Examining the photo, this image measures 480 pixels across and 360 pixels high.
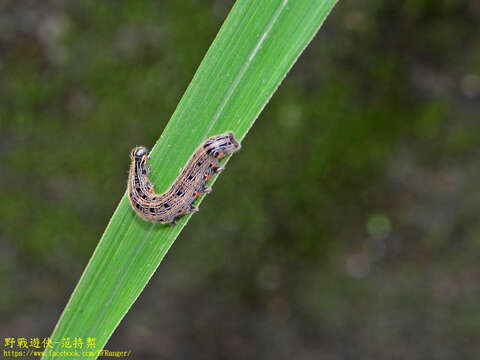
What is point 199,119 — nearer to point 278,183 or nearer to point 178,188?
point 178,188

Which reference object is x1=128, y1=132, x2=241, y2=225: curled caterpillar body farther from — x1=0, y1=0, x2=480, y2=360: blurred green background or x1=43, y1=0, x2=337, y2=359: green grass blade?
x1=0, y1=0, x2=480, y2=360: blurred green background

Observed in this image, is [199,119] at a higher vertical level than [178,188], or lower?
higher

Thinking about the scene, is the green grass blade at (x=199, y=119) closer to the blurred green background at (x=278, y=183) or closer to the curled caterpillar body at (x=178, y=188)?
the curled caterpillar body at (x=178, y=188)

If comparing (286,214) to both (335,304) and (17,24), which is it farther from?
(17,24)

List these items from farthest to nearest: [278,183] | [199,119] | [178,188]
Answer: [278,183] < [178,188] < [199,119]

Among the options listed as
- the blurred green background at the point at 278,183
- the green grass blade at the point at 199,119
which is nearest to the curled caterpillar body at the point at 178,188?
the green grass blade at the point at 199,119

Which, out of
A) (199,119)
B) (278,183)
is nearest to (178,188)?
(199,119)
